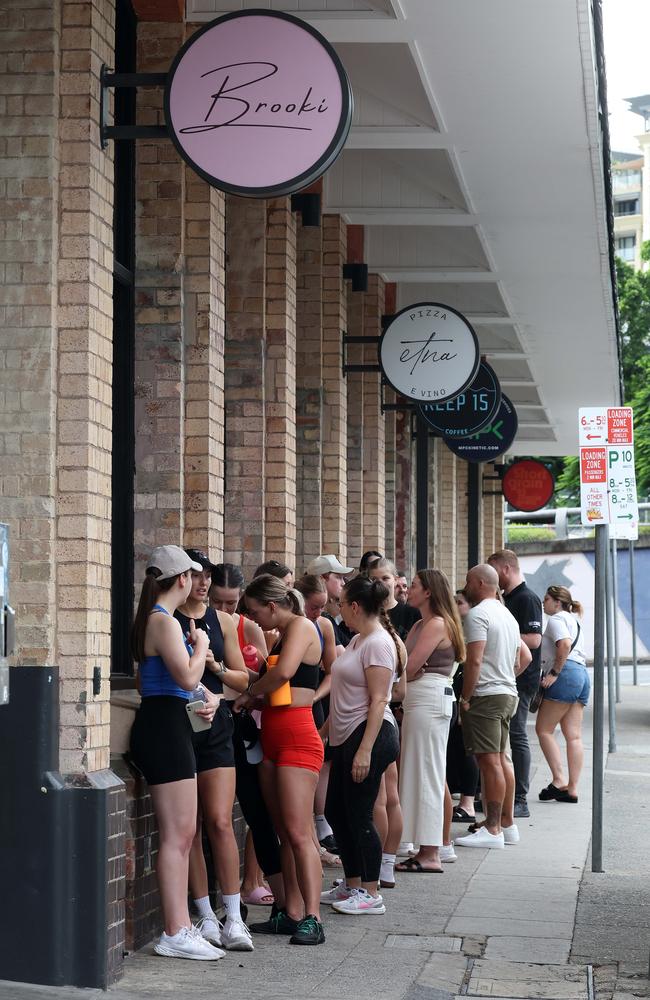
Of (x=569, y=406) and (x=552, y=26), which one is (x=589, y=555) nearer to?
(x=569, y=406)

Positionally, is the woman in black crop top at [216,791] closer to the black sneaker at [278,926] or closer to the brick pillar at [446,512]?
the black sneaker at [278,926]

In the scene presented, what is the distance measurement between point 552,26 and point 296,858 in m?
4.78

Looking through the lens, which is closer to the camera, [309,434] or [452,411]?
[309,434]

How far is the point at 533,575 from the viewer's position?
41.3m

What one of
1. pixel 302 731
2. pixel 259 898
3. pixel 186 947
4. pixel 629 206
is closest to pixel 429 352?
pixel 259 898

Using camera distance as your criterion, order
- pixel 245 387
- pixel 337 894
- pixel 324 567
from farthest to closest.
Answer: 1. pixel 245 387
2. pixel 324 567
3. pixel 337 894

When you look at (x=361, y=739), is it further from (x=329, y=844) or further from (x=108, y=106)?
(x=108, y=106)

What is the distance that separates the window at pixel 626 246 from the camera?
118m

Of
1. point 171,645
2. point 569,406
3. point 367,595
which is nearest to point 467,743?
point 367,595

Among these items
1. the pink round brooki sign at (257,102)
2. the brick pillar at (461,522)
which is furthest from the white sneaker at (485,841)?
the brick pillar at (461,522)

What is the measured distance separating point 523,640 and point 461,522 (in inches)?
586

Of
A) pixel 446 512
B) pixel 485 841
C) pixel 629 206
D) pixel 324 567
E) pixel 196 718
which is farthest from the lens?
pixel 629 206

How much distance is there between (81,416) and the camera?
630 cm

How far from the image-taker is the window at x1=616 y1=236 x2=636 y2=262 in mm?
118000
